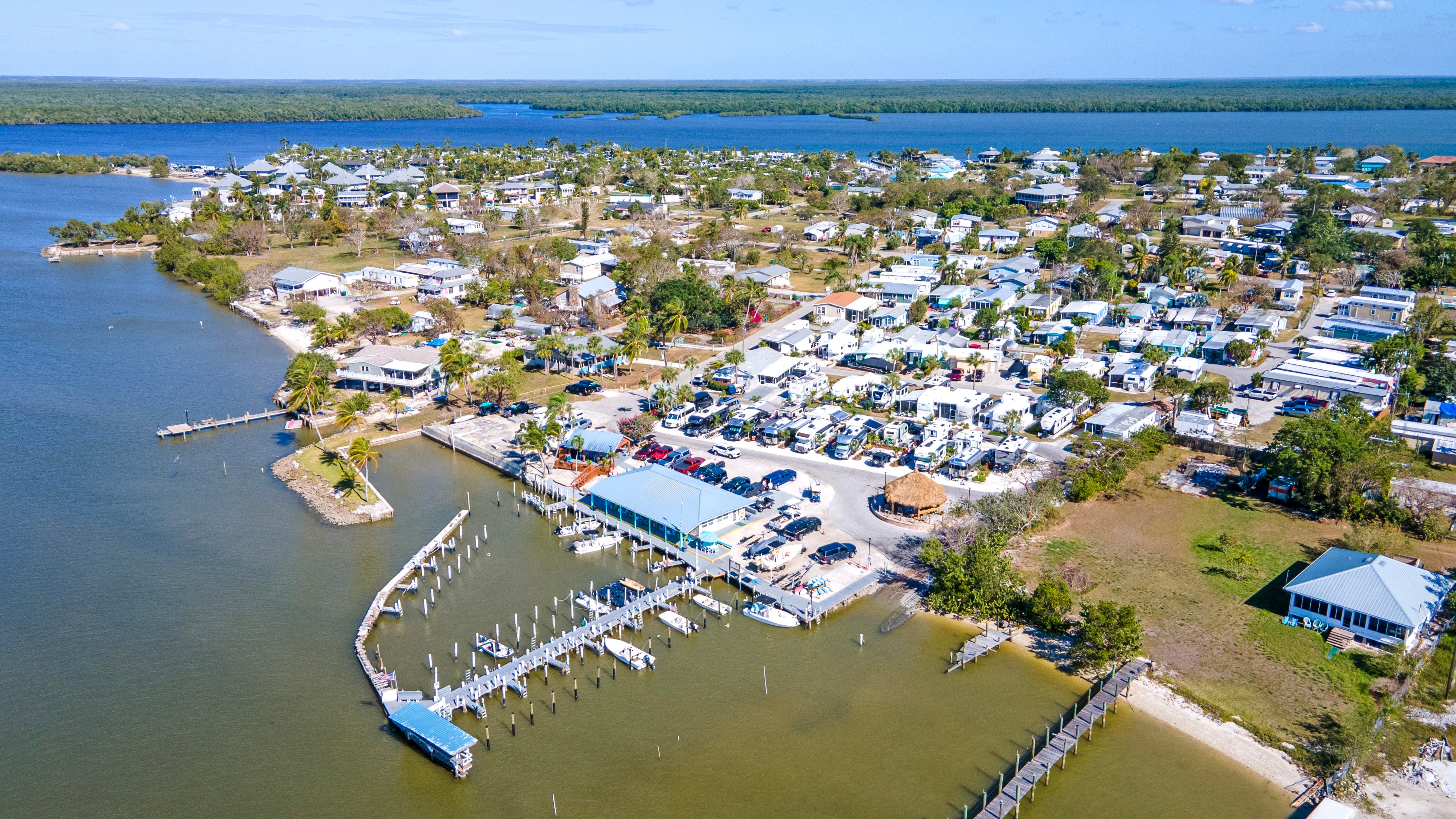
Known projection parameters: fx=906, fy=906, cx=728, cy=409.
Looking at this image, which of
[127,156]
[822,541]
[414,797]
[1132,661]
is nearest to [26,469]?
[414,797]

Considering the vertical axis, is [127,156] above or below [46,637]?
above

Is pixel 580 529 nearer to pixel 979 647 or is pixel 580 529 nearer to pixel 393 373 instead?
pixel 979 647

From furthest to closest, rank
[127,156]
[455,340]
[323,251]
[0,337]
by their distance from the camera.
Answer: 1. [127,156]
2. [323,251]
3. [0,337]
4. [455,340]

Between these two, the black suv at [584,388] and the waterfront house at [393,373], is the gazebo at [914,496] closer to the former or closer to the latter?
the black suv at [584,388]

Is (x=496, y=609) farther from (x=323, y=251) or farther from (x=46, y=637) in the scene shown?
(x=323, y=251)

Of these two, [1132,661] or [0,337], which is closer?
[1132,661]

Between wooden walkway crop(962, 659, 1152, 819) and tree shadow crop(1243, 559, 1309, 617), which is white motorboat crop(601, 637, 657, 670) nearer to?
wooden walkway crop(962, 659, 1152, 819)

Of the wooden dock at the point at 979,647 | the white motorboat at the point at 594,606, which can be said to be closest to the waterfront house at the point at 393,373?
the white motorboat at the point at 594,606
